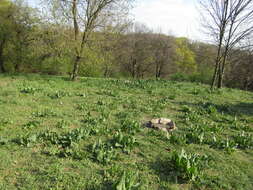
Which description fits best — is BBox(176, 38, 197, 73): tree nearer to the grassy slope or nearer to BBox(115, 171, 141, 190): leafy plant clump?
the grassy slope

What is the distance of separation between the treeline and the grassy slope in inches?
218

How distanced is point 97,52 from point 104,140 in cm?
986

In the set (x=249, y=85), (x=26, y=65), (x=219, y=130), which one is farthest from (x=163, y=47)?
(x=219, y=130)

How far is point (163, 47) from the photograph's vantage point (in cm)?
3509

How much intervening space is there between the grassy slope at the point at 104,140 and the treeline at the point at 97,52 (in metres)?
5.55

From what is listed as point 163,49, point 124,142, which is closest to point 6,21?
point 124,142

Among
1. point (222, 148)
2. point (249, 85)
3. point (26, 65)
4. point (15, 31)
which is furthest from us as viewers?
point (249, 85)

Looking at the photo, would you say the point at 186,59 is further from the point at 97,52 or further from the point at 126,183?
the point at 126,183

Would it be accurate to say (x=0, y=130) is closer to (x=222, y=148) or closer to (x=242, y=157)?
(x=222, y=148)

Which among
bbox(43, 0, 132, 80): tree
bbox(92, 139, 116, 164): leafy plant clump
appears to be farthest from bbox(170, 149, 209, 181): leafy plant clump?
bbox(43, 0, 132, 80): tree

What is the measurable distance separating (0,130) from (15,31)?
19.8 meters

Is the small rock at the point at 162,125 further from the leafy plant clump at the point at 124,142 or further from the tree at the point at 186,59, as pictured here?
the tree at the point at 186,59

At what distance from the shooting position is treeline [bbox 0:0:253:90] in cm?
1324

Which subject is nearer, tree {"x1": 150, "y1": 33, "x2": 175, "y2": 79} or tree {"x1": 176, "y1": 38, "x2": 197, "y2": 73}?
tree {"x1": 150, "y1": 33, "x2": 175, "y2": 79}
